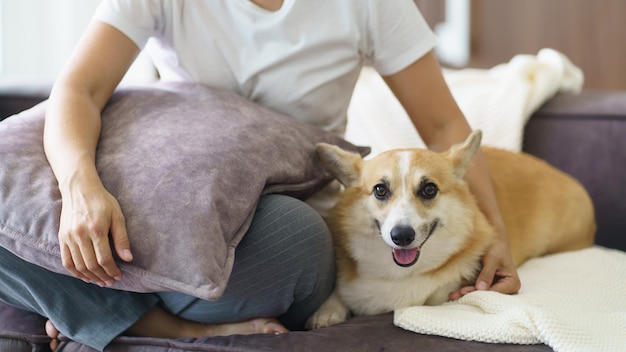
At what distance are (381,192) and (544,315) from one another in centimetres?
39

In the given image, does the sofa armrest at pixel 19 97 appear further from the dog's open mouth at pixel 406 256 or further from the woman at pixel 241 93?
the dog's open mouth at pixel 406 256

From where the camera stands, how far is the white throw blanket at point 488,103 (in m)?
1.93

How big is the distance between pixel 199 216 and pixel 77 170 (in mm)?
212

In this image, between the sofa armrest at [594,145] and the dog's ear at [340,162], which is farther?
the sofa armrest at [594,145]

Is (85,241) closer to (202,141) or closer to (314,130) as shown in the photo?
(202,141)

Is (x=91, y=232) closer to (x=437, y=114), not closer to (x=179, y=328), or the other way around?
(x=179, y=328)

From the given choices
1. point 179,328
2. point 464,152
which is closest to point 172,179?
point 179,328

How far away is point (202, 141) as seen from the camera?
1261mm

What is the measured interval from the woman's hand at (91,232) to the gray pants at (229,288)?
16 centimetres

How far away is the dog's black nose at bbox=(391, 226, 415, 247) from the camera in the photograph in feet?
4.35

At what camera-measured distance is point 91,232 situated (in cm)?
108

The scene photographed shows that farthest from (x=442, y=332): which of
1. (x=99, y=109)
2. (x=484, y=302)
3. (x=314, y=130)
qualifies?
(x=99, y=109)

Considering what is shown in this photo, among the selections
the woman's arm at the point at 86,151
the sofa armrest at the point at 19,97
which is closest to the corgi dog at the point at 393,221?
the woman's arm at the point at 86,151

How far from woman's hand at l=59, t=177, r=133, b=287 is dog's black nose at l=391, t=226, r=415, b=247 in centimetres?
47
